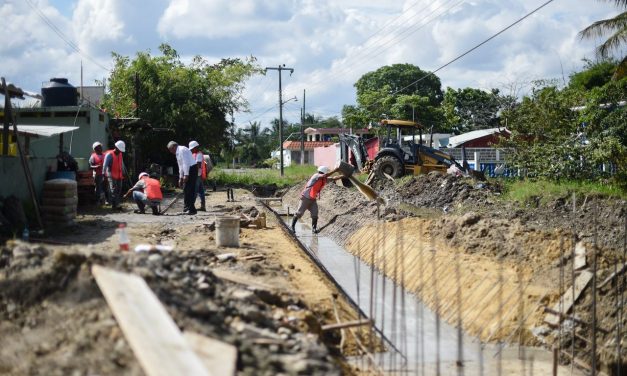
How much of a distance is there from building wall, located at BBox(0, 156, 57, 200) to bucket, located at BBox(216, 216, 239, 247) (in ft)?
11.4

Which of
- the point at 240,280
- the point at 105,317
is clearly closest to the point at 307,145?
the point at 240,280

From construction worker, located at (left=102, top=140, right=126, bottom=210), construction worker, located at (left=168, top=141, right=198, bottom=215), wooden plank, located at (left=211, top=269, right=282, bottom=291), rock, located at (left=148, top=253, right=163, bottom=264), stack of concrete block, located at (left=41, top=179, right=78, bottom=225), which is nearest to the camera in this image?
rock, located at (left=148, top=253, right=163, bottom=264)

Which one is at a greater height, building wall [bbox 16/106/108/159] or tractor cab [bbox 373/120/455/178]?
building wall [bbox 16/106/108/159]

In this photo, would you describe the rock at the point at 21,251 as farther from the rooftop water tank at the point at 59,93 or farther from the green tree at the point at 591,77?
the green tree at the point at 591,77

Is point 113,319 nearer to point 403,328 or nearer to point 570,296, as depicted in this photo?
point 403,328

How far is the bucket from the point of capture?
11.2m

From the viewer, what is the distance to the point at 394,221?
17.6 m

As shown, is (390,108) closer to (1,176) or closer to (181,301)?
(1,176)

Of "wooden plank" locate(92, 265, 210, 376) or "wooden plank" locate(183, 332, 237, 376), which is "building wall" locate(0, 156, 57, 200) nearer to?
"wooden plank" locate(92, 265, 210, 376)

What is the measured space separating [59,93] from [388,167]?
12.1 metres

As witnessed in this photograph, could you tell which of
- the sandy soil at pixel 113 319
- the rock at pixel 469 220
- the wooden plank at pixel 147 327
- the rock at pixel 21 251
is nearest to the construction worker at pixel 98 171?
the rock at pixel 469 220

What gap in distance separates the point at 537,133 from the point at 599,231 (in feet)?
37.9

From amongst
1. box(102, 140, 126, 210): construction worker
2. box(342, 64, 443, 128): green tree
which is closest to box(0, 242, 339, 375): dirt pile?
box(102, 140, 126, 210): construction worker

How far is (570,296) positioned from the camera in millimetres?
9289
